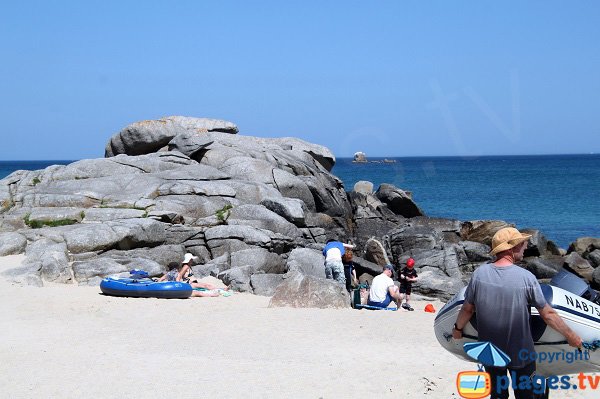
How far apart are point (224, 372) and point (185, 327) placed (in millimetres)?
3706

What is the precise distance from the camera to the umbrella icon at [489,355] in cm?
654

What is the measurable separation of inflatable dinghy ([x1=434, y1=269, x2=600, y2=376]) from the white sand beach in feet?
8.17

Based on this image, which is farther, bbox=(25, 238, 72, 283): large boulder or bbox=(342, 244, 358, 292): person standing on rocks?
bbox=(342, 244, 358, 292): person standing on rocks

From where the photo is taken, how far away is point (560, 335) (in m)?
6.84

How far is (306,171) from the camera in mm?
34406

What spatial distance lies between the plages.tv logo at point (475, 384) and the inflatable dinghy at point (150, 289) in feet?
37.9

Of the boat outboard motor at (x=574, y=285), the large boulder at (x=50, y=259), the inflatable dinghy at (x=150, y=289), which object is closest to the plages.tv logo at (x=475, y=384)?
the boat outboard motor at (x=574, y=285)

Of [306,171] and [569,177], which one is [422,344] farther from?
[569,177]

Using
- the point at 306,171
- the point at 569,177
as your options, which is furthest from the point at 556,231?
the point at 569,177

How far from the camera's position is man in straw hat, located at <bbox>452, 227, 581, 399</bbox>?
21.1 feet

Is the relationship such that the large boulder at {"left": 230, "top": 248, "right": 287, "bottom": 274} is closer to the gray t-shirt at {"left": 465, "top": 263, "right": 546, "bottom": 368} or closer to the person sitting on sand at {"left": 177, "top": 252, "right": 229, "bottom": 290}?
the person sitting on sand at {"left": 177, "top": 252, "right": 229, "bottom": 290}

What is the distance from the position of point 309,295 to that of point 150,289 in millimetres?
3834

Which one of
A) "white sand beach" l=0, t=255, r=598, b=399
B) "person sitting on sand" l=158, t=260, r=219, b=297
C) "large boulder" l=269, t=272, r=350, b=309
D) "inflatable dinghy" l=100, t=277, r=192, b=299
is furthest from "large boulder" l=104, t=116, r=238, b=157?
"large boulder" l=269, t=272, r=350, b=309

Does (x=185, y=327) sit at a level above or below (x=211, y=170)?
below
